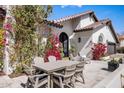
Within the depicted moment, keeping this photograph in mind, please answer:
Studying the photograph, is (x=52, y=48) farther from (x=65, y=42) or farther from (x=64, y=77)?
(x=64, y=77)

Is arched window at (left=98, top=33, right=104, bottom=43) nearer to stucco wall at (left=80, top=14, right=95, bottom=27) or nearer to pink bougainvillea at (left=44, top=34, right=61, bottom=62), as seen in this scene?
stucco wall at (left=80, top=14, right=95, bottom=27)

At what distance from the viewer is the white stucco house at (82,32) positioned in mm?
13172

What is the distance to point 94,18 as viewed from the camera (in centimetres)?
1533

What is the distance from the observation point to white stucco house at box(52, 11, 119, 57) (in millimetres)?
13172

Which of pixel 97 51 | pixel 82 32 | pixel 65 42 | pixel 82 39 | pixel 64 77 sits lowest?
pixel 64 77

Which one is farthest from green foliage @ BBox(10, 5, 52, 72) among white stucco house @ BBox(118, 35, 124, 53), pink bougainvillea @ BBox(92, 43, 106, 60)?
white stucco house @ BBox(118, 35, 124, 53)

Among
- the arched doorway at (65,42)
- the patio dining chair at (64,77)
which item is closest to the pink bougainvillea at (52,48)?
the arched doorway at (65,42)

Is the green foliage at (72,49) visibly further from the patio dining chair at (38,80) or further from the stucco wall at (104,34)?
the patio dining chair at (38,80)

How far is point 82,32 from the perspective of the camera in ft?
45.2

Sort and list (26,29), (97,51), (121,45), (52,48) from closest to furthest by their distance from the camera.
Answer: (26,29) → (52,48) → (97,51) → (121,45)

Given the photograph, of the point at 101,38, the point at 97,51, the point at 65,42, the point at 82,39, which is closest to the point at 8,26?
the point at 65,42
